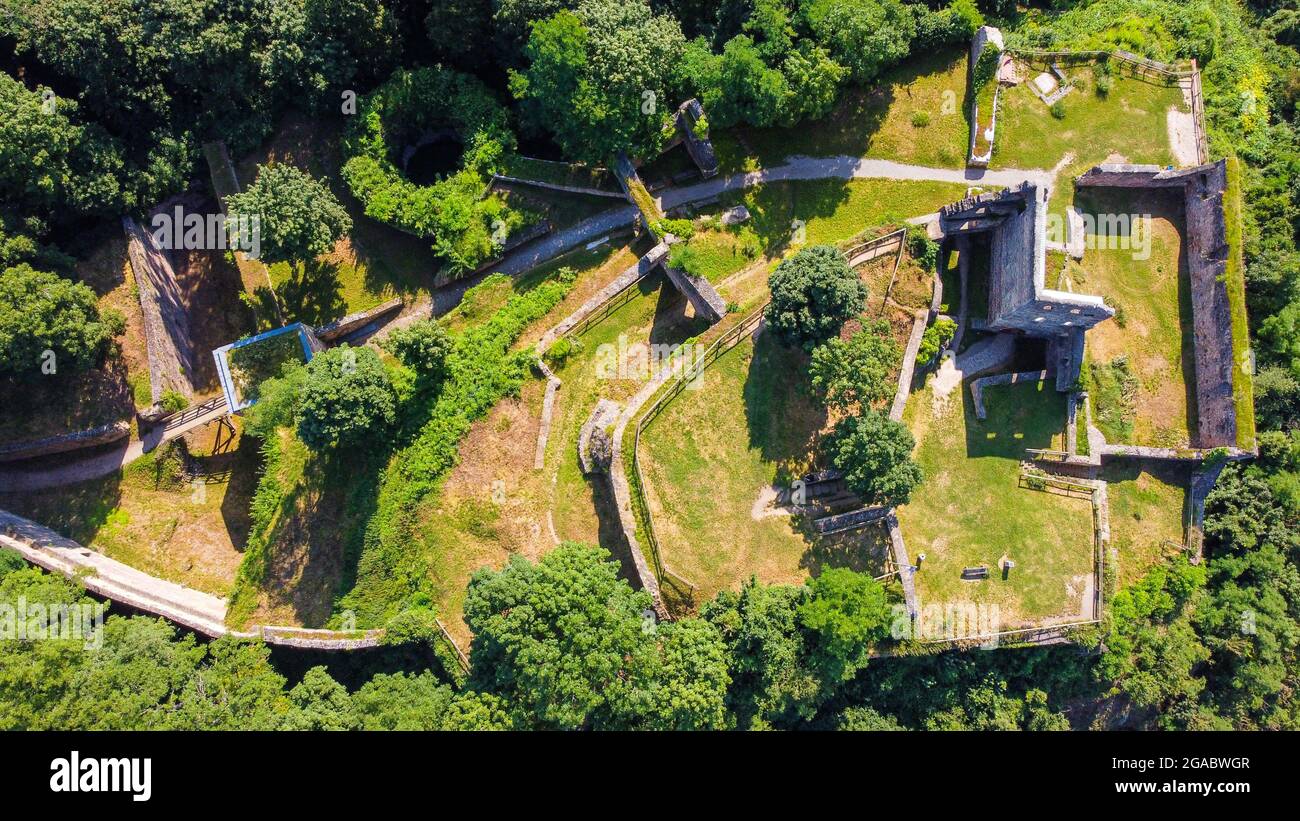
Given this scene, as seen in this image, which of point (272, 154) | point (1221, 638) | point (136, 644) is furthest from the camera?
point (272, 154)

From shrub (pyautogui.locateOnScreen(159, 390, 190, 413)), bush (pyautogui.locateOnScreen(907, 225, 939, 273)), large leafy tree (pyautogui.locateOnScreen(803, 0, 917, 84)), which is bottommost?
shrub (pyautogui.locateOnScreen(159, 390, 190, 413))

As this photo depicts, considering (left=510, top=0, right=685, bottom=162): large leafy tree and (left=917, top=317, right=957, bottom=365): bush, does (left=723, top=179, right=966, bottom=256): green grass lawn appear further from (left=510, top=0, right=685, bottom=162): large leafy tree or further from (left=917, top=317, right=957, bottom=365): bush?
(left=510, top=0, right=685, bottom=162): large leafy tree

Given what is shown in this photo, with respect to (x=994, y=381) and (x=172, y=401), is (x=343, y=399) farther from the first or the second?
(x=994, y=381)

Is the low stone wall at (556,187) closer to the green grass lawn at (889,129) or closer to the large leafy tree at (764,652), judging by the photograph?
the green grass lawn at (889,129)

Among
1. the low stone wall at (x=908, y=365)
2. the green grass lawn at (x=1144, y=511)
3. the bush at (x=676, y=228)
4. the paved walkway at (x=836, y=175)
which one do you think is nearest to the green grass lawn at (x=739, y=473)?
the low stone wall at (x=908, y=365)

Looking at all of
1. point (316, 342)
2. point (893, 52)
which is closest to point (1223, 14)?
point (893, 52)

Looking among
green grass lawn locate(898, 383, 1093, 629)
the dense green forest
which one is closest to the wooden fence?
the dense green forest

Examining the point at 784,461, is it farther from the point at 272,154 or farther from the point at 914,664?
the point at 272,154
